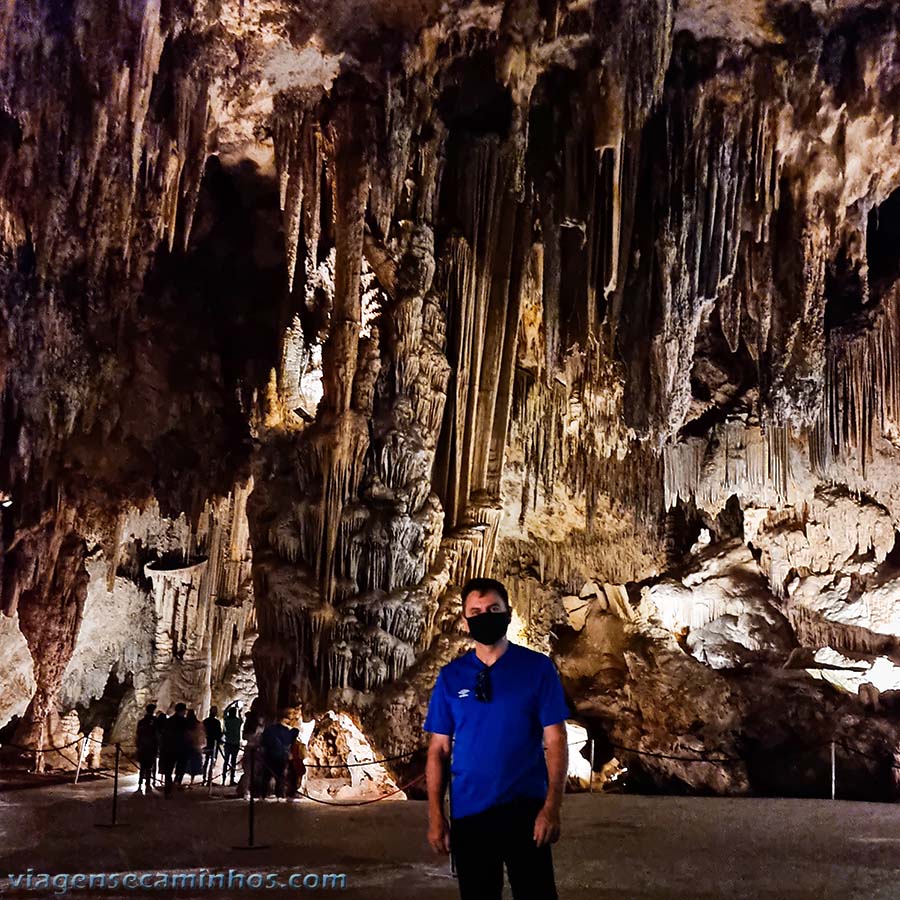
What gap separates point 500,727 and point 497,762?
0.29 ft

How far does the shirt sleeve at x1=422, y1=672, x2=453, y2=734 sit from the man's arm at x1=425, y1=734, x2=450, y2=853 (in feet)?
0.06

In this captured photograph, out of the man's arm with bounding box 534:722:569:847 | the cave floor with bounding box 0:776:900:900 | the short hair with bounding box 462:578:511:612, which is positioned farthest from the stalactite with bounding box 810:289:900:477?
the man's arm with bounding box 534:722:569:847

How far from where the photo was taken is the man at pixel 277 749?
826 cm

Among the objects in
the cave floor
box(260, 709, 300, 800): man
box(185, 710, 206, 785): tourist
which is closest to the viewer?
the cave floor

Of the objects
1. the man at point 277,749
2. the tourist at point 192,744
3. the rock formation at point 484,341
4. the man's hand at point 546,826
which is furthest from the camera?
the rock formation at point 484,341

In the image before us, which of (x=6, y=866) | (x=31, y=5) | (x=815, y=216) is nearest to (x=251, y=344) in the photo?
(x=31, y=5)

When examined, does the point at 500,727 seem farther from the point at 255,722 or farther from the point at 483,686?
the point at 255,722

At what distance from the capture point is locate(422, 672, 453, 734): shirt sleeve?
2.62 m

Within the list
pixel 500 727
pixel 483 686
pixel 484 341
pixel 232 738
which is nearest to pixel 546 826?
pixel 500 727

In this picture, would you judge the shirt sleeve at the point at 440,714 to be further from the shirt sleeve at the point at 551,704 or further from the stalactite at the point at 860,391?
the stalactite at the point at 860,391

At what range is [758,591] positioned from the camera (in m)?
13.7

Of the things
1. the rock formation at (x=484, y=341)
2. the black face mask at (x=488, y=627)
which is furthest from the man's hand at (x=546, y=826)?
the rock formation at (x=484, y=341)

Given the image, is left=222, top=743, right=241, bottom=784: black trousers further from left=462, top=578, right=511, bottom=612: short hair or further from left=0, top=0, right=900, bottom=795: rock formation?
left=462, top=578, right=511, bottom=612: short hair

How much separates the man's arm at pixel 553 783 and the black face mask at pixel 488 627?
273 mm
